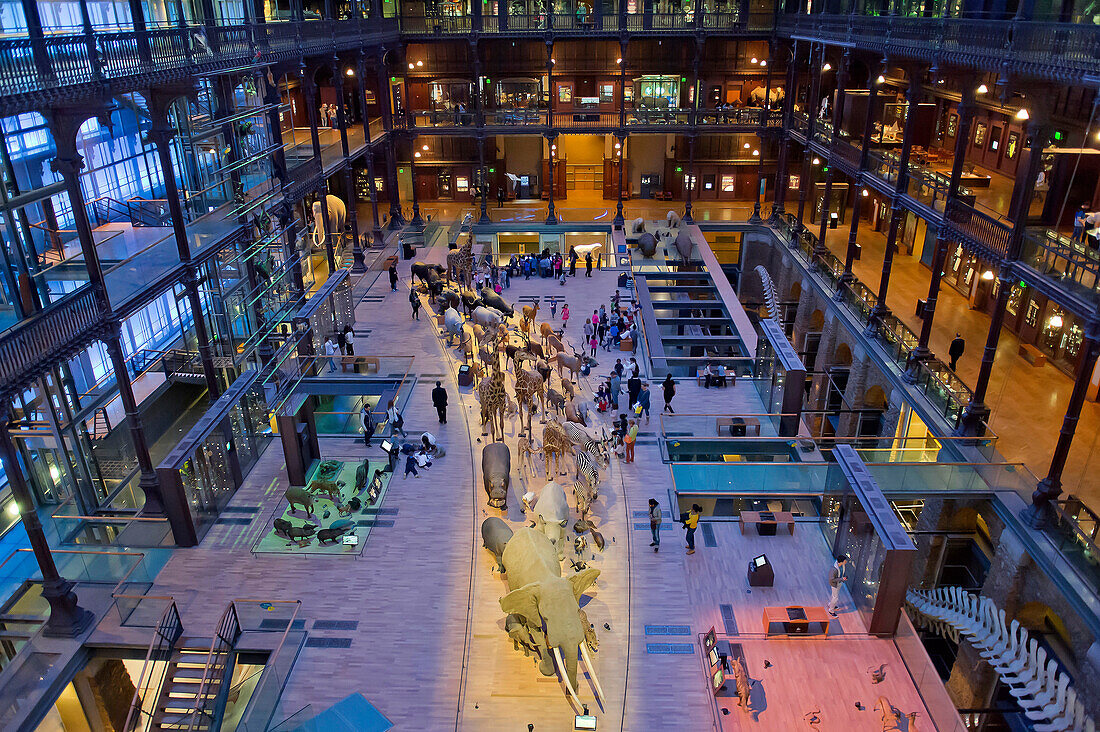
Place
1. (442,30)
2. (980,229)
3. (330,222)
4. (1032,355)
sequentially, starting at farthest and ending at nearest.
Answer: (442,30), (330,222), (1032,355), (980,229)

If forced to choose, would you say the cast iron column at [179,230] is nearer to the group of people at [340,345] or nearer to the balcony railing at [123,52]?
the balcony railing at [123,52]

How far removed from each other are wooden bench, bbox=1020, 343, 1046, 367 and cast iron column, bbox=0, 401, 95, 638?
994 inches

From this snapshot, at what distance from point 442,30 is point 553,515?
3033 cm

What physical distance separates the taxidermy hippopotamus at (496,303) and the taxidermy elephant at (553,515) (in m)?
12.6

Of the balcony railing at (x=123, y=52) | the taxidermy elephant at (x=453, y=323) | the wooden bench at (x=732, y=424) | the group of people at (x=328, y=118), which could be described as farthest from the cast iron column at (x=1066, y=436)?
the group of people at (x=328, y=118)

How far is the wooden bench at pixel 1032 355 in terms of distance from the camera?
2271cm

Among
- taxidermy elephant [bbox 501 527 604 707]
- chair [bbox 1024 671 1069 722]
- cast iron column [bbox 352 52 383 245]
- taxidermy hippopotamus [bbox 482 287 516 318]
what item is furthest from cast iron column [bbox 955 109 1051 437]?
cast iron column [bbox 352 52 383 245]

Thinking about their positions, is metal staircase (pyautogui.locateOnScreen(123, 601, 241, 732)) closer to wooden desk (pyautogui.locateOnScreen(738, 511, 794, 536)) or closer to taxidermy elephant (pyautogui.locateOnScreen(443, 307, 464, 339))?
wooden desk (pyautogui.locateOnScreen(738, 511, 794, 536))

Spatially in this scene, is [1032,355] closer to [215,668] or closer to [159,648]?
[215,668]

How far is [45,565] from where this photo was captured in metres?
13.8

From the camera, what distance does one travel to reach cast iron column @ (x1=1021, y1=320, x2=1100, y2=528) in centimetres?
1512

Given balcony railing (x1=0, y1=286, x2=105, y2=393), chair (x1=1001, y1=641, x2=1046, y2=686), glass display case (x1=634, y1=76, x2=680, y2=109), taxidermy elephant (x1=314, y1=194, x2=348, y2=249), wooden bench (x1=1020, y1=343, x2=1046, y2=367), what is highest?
glass display case (x1=634, y1=76, x2=680, y2=109)

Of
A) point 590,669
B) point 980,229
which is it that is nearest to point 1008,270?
point 980,229

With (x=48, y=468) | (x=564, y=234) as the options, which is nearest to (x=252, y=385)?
(x=48, y=468)
